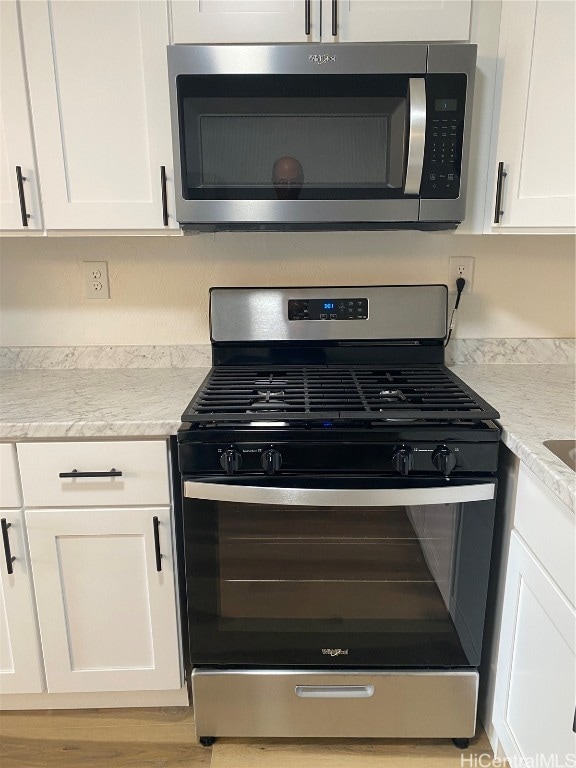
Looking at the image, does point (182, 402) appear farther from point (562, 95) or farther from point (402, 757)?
point (562, 95)

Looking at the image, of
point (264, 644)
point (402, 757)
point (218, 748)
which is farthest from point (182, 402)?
point (402, 757)

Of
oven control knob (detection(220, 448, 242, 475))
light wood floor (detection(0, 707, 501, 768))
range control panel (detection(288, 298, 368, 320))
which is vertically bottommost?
light wood floor (detection(0, 707, 501, 768))

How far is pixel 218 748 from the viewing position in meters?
1.40

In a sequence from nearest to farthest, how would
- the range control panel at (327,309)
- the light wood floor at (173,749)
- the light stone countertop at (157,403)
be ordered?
the light stone countertop at (157,403)
the light wood floor at (173,749)
the range control panel at (327,309)

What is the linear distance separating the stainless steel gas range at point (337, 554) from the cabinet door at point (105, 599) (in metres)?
0.11

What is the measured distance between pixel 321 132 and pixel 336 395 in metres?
0.66

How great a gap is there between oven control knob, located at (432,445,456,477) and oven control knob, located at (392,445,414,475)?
5 cm

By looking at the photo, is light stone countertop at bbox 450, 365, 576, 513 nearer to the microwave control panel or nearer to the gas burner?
the gas burner

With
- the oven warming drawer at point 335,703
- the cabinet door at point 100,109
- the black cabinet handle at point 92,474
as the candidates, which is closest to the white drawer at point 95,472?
the black cabinet handle at point 92,474

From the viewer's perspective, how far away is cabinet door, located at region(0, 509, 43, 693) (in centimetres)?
131

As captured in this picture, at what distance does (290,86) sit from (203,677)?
148 centimetres

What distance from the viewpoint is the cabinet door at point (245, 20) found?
1267 mm
